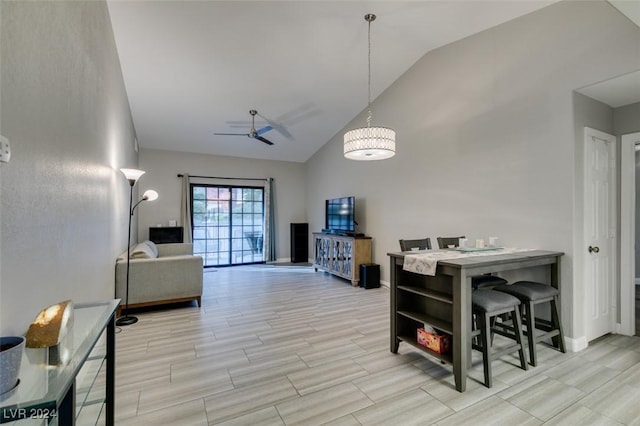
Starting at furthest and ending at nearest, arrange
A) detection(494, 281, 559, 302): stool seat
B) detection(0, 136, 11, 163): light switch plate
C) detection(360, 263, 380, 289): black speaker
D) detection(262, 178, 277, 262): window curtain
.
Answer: detection(262, 178, 277, 262): window curtain
detection(360, 263, 380, 289): black speaker
detection(494, 281, 559, 302): stool seat
detection(0, 136, 11, 163): light switch plate

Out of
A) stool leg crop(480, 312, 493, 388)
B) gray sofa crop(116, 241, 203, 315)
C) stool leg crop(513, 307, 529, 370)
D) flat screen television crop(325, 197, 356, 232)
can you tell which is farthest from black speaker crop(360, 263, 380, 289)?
stool leg crop(480, 312, 493, 388)

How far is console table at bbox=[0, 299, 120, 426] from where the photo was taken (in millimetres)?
757

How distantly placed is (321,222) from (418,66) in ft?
13.6

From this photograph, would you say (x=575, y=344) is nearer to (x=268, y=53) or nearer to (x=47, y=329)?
(x=47, y=329)

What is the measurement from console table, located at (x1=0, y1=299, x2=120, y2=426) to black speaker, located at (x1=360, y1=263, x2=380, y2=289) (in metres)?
4.03

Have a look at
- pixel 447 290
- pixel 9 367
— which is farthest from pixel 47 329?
pixel 447 290

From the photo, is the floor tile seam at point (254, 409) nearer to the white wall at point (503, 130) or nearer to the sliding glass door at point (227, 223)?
the white wall at point (503, 130)

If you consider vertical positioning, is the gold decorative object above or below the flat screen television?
below

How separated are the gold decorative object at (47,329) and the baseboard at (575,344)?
3812 mm

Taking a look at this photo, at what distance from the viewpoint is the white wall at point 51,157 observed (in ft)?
3.76

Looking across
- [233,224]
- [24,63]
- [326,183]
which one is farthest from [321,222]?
[24,63]

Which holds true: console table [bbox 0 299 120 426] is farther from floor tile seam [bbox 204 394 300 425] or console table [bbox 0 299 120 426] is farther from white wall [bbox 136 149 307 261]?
white wall [bbox 136 149 307 261]

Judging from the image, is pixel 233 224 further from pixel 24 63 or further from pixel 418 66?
pixel 24 63

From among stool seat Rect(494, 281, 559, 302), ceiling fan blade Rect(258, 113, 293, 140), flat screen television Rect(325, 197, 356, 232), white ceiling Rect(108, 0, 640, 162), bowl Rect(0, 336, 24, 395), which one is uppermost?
white ceiling Rect(108, 0, 640, 162)
